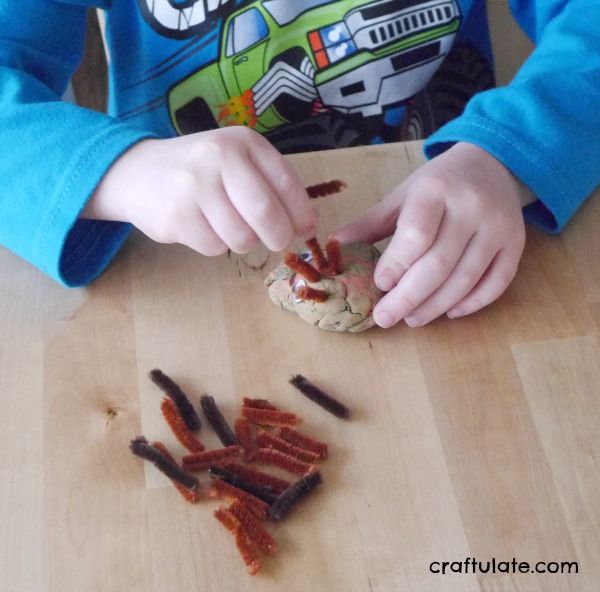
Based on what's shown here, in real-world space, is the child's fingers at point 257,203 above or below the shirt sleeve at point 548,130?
above

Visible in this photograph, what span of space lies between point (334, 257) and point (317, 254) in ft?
0.05

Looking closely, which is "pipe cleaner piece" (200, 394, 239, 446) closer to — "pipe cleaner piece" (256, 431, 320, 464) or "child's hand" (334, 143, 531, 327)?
"pipe cleaner piece" (256, 431, 320, 464)

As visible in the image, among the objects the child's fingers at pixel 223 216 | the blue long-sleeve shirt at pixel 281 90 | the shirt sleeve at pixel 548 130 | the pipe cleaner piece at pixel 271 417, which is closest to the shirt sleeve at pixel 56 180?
the blue long-sleeve shirt at pixel 281 90

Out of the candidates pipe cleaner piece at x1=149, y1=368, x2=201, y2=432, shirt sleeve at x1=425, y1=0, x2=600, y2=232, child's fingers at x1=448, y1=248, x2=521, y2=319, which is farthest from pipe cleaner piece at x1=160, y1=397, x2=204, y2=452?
shirt sleeve at x1=425, y1=0, x2=600, y2=232

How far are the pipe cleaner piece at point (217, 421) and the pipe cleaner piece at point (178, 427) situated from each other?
0.02 m

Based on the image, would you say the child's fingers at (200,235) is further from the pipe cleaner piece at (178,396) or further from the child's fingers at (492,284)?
the child's fingers at (492,284)

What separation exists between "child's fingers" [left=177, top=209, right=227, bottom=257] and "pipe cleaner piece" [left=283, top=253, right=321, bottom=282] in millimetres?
68

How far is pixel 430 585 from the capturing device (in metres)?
0.49

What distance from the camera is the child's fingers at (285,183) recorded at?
0.60 m

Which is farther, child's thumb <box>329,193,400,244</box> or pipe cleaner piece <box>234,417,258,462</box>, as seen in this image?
child's thumb <box>329,193,400,244</box>

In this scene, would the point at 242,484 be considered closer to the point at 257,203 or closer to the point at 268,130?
the point at 257,203

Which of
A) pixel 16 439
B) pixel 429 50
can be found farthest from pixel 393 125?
pixel 16 439

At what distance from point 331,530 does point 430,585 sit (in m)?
0.08

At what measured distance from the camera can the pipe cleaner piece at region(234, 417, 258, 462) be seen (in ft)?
1.85
